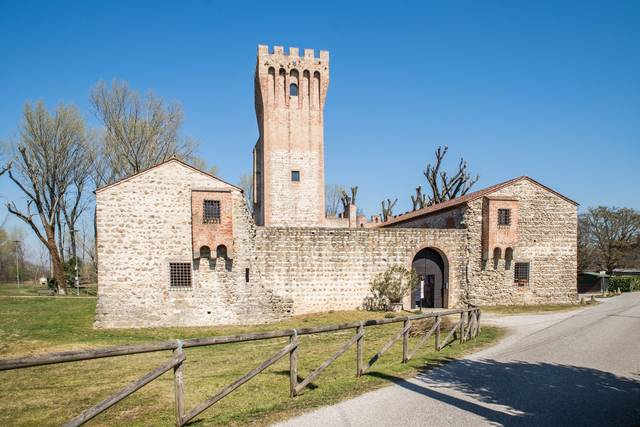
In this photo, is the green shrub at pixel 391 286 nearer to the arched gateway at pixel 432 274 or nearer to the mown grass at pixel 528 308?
the arched gateway at pixel 432 274

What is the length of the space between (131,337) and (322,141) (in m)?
18.4

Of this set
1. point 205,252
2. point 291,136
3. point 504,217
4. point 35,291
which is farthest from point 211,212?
point 35,291

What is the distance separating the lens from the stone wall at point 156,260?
15523 millimetres

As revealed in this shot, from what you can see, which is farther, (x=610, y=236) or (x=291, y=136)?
(x=610, y=236)

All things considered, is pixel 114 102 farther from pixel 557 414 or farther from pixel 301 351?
pixel 557 414

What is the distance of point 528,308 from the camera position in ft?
64.1

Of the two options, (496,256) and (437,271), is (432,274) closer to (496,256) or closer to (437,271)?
(437,271)

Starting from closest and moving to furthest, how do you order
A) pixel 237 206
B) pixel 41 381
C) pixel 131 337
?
pixel 41 381
pixel 131 337
pixel 237 206

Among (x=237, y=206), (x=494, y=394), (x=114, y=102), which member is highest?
(x=114, y=102)

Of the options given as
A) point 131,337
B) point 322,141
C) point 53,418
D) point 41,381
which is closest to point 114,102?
point 322,141

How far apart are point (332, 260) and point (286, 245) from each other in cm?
241

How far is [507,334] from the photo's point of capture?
12156 mm

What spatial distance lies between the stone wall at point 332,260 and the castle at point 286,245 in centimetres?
5

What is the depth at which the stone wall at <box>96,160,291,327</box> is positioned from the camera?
50.9 ft
